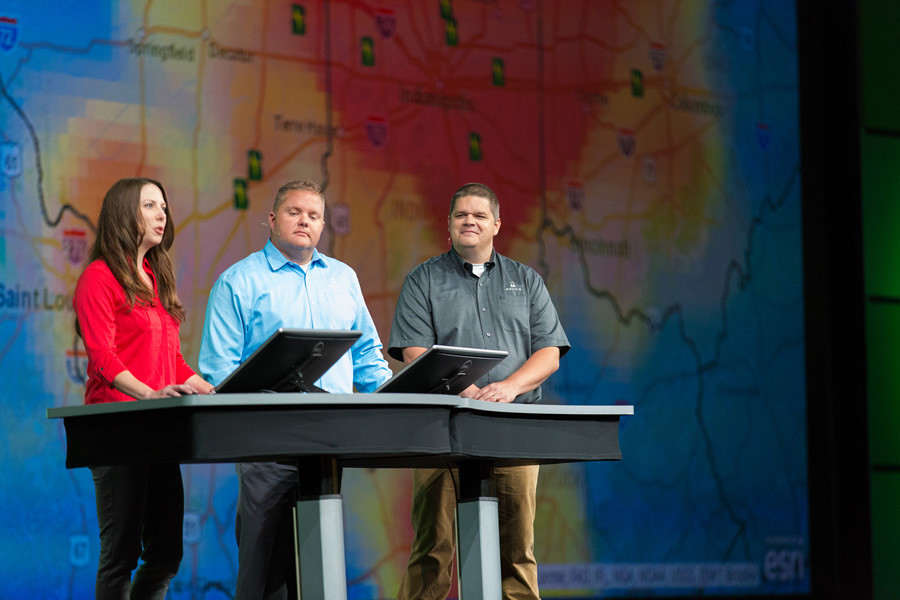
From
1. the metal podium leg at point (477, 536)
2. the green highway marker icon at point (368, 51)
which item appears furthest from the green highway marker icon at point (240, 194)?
the metal podium leg at point (477, 536)

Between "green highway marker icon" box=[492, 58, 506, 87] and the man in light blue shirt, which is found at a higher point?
"green highway marker icon" box=[492, 58, 506, 87]

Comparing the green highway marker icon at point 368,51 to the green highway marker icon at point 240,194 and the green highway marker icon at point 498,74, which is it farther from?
the green highway marker icon at point 240,194

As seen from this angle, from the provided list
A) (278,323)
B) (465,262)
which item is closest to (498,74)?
(465,262)

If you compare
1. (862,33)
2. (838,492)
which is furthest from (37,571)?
(862,33)

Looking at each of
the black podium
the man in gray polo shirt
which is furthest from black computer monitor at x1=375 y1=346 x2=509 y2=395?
the man in gray polo shirt

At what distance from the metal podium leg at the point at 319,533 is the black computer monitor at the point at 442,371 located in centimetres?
22

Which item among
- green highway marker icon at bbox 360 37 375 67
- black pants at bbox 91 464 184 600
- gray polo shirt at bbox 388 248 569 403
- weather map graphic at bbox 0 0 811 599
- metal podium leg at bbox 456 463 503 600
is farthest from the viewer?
green highway marker icon at bbox 360 37 375 67

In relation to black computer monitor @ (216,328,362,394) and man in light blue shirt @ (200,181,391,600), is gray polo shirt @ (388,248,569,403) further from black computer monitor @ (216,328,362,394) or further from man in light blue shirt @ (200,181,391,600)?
black computer monitor @ (216,328,362,394)

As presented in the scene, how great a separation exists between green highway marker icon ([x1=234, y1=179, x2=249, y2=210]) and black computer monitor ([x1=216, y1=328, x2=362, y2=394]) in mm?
2277

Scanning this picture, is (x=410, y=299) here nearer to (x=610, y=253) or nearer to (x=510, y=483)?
(x=510, y=483)

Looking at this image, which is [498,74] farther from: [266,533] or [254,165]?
[266,533]

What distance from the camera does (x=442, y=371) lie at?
2.11 m

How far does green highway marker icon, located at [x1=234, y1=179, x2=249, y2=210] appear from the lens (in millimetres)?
4113

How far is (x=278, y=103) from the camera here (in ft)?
13.9
